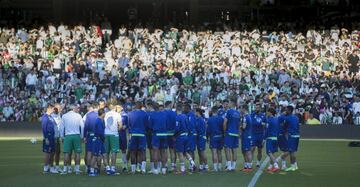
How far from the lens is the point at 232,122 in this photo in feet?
84.6

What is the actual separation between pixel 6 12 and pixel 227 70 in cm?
1640

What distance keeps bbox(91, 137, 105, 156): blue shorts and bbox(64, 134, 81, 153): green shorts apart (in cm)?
67

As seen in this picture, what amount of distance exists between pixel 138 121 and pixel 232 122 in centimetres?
270

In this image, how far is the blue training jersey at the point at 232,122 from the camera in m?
25.8

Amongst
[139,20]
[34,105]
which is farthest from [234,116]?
[139,20]

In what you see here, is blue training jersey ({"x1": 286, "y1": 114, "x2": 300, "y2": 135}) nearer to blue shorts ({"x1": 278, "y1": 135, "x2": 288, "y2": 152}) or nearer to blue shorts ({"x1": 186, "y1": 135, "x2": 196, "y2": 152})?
blue shorts ({"x1": 278, "y1": 135, "x2": 288, "y2": 152})

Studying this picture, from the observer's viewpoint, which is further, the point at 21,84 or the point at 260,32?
the point at 260,32

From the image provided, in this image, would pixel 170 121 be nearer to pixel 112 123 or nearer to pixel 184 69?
pixel 112 123

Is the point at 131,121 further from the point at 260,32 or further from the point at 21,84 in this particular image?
the point at 260,32

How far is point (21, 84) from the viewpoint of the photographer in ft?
143

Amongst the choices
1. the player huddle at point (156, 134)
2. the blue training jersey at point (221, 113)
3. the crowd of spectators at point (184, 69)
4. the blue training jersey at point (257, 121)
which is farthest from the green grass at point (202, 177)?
the crowd of spectators at point (184, 69)

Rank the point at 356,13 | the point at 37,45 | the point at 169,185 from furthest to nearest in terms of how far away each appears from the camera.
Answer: the point at 356,13
the point at 37,45
the point at 169,185

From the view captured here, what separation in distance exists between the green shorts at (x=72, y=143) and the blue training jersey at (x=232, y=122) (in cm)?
422

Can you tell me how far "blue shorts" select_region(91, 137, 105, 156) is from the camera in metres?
24.5
